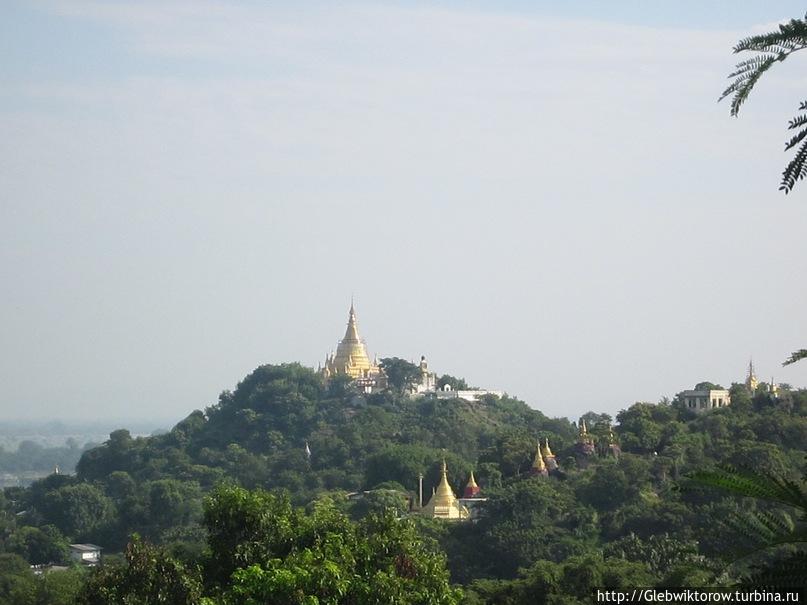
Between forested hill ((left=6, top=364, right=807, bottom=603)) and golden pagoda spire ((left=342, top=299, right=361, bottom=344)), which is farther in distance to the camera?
golden pagoda spire ((left=342, top=299, right=361, bottom=344))

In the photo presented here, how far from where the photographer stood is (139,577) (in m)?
33.1

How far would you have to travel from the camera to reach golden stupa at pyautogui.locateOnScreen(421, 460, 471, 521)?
77.3 m

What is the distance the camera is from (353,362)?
135 m

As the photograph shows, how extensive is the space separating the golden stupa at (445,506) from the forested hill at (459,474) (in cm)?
164

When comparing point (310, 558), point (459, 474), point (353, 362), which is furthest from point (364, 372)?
point (310, 558)

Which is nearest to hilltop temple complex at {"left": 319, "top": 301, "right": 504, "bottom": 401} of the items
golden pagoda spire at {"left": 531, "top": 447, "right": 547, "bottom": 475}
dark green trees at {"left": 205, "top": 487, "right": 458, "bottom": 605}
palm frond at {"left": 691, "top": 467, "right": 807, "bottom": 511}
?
golden pagoda spire at {"left": 531, "top": 447, "right": 547, "bottom": 475}

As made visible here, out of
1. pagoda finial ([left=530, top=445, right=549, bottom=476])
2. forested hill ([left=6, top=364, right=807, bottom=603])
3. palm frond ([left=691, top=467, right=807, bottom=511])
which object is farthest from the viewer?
pagoda finial ([left=530, top=445, right=549, bottom=476])

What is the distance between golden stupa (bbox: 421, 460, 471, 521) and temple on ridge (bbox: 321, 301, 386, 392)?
51185 mm

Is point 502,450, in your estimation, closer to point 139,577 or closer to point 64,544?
point 64,544

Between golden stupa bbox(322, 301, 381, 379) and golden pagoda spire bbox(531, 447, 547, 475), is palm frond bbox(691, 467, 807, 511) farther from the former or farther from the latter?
golden stupa bbox(322, 301, 381, 379)

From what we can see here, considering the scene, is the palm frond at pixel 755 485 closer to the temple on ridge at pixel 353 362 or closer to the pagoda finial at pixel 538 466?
the pagoda finial at pixel 538 466

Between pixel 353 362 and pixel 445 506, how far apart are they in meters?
57.0

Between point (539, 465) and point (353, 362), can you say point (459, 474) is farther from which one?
point (353, 362)

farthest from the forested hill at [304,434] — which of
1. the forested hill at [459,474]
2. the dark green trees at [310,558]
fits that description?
the dark green trees at [310,558]
